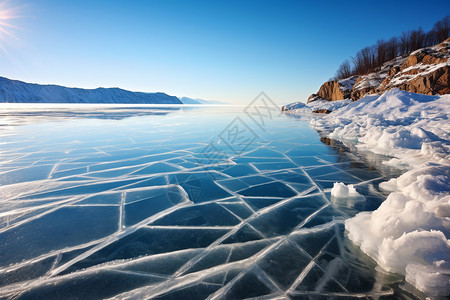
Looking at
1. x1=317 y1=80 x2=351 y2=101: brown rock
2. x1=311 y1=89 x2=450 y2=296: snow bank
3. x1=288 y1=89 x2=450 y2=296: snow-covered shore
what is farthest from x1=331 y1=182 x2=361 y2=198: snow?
x1=317 y1=80 x2=351 y2=101: brown rock

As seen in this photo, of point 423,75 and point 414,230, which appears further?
point 423,75

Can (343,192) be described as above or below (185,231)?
above

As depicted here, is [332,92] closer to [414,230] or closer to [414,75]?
[414,75]

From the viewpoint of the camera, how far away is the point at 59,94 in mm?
122438

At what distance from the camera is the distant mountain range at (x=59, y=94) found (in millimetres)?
106681

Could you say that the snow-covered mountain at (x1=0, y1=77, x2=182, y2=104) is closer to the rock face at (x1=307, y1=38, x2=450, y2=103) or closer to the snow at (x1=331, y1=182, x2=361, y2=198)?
the rock face at (x1=307, y1=38, x2=450, y2=103)

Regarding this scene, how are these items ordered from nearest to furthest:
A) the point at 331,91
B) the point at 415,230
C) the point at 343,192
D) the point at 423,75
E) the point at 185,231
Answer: the point at 415,230, the point at 185,231, the point at 343,192, the point at 423,75, the point at 331,91

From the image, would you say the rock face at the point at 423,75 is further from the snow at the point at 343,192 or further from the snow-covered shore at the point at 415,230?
the snow at the point at 343,192

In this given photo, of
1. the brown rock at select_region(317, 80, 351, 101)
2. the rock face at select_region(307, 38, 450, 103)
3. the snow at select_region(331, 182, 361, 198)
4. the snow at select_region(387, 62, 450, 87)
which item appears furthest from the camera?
the brown rock at select_region(317, 80, 351, 101)

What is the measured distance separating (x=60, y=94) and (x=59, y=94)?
464 mm

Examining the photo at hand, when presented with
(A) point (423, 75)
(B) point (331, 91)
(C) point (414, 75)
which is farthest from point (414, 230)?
(B) point (331, 91)

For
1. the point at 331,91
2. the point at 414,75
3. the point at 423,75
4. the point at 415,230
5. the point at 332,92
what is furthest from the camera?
the point at 331,91

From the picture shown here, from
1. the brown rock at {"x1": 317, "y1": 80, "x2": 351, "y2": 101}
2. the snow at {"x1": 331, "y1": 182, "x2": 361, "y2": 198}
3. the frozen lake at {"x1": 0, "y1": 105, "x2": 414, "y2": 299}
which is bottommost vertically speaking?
the frozen lake at {"x1": 0, "y1": 105, "x2": 414, "y2": 299}

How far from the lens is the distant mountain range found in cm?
10668
